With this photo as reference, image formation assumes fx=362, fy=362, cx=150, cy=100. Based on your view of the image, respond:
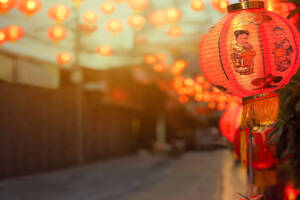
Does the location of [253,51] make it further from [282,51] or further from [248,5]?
[248,5]

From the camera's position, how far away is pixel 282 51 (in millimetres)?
3205

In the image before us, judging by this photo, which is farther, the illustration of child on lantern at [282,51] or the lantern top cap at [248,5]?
the lantern top cap at [248,5]

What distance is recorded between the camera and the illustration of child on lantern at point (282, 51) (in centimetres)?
316

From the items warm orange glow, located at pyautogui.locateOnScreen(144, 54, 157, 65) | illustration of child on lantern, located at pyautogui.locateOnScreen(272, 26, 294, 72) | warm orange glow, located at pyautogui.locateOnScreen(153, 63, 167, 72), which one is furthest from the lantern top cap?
warm orange glow, located at pyautogui.locateOnScreen(153, 63, 167, 72)

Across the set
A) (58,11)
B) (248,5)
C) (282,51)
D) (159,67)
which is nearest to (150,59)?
(159,67)

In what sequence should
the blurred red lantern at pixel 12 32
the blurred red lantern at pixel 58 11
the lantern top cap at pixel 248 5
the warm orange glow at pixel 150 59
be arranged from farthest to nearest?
1. the warm orange glow at pixel 150 59
2. the blurred red lantern at pixel 12 32
3. the blurred red lantern at pixel 58 11
4. the lantern top cap at pixel 248 5

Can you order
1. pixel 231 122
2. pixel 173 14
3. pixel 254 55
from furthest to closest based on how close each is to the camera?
pixel 173 14 → pixel 231 122 → pixel 254 55

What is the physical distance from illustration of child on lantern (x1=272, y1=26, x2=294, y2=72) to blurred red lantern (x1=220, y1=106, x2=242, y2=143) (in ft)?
7.40

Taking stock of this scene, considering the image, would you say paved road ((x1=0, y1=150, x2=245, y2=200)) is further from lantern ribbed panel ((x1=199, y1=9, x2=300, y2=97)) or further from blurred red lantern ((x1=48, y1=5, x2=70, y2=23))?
lantern ribbed panel ((x1=199, y1=9, x2=300, y2=97))

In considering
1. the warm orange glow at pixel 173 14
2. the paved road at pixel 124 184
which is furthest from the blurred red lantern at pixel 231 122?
the warm orange glow at pixel 173 14

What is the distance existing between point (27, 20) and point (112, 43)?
5826 millimetres

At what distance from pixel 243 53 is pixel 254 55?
0.31 feet

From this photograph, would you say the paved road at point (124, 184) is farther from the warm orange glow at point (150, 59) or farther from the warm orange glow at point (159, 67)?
the warm orange glow at point (150, 59)

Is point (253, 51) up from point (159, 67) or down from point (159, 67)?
down
